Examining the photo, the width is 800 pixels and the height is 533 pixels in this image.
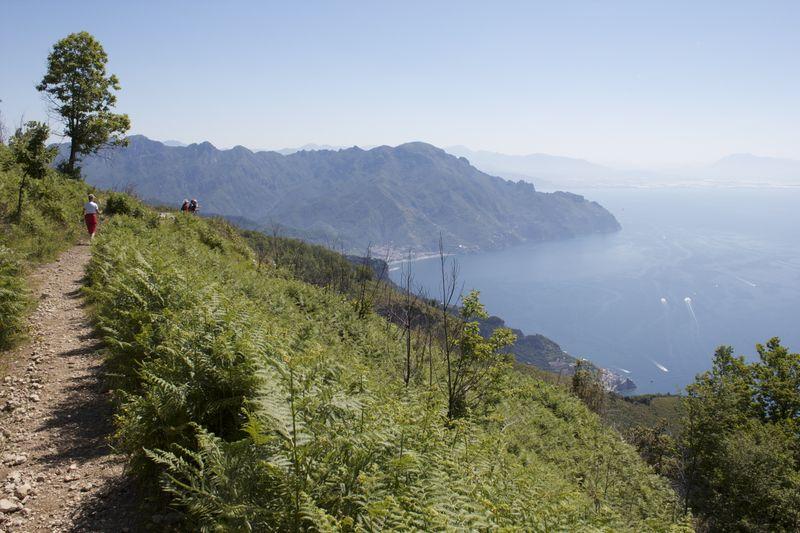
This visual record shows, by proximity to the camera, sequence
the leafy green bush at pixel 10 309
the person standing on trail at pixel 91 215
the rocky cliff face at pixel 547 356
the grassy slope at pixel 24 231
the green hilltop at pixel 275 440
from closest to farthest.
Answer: the green hilltop at pixel 275 440 → the leafy green bush at pixel 10 309 → the grassy slope at pixel 24 231 → the person standing on trail at pixel 91 215 → the rocky cliff face at pixel 547 356

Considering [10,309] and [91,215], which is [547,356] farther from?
[10,309]

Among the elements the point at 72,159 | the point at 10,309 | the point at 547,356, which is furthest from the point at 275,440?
the point at 547,356

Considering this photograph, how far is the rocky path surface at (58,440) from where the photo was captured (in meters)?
4.52

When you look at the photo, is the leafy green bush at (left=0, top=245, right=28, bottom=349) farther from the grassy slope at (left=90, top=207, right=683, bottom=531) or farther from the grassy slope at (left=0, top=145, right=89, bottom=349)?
the grassy slope at (left=90, top=207, right=683, bottom=531)

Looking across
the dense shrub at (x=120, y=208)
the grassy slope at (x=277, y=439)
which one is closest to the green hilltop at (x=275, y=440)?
the grassy slope at (x=277, y=439)

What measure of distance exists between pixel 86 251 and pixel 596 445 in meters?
23.5

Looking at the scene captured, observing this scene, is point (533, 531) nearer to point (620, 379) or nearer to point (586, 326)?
point (620, 379)

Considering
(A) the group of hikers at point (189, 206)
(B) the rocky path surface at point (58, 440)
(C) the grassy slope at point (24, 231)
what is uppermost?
(A) the group of hikers at point (189, 206)

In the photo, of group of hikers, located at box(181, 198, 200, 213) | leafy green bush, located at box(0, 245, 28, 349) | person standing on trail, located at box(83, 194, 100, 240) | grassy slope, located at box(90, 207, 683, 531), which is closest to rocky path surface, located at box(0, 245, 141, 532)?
A: leafy green bush, located at box(0, 245, 28, 349)

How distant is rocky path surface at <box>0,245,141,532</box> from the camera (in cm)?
452

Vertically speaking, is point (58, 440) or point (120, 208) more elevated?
point (120, 208)

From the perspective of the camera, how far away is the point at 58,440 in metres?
5.80

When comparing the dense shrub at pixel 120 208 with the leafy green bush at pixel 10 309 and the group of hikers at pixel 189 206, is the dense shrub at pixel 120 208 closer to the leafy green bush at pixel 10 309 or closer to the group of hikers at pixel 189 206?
the group of hikers at pixel 189 206

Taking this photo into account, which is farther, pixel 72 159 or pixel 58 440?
pixel 72 159
